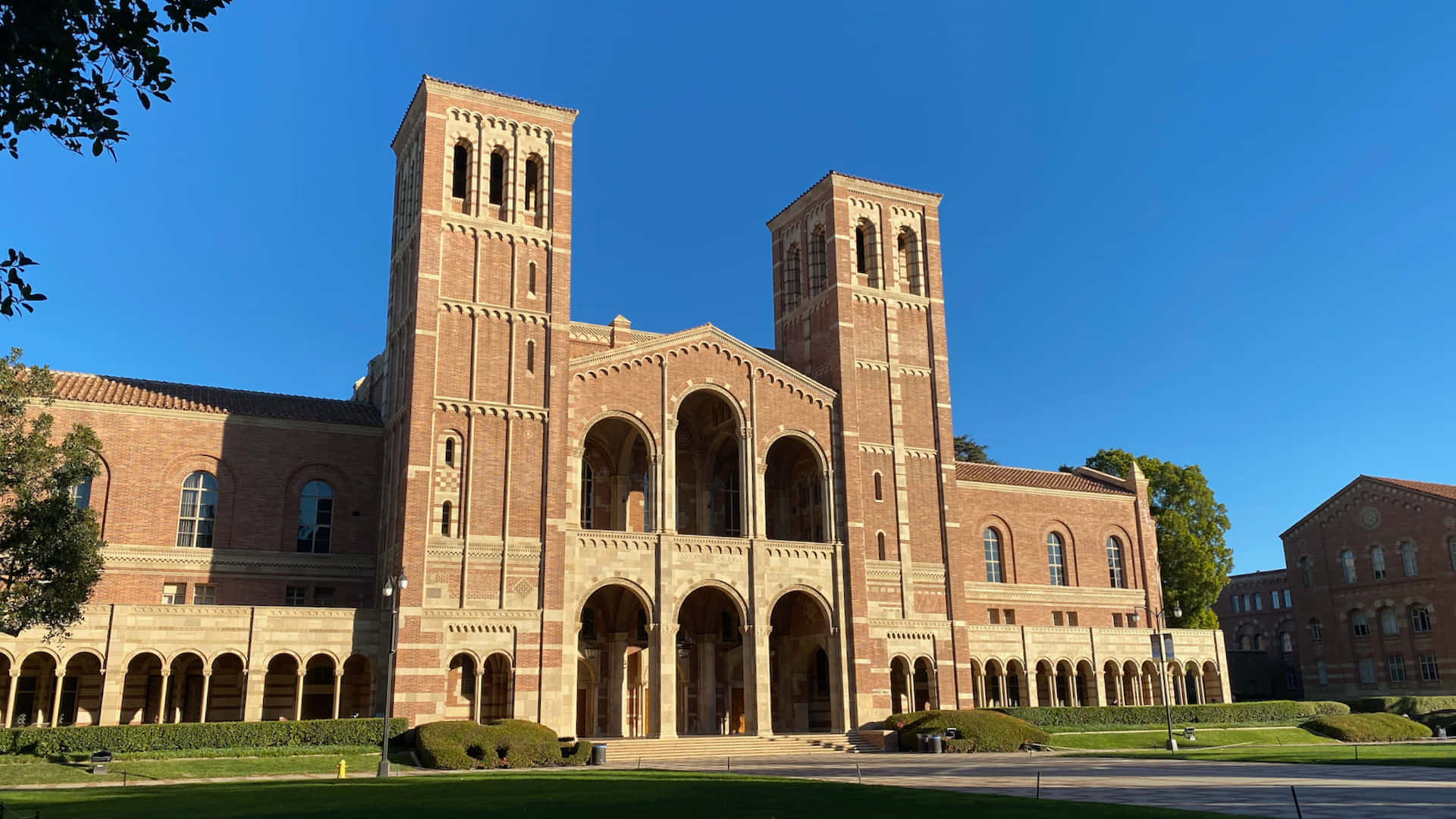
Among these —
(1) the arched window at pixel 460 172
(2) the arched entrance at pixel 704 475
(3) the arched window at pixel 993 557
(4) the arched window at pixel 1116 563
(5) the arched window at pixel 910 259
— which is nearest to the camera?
(1) the arched window at pixel 460 172

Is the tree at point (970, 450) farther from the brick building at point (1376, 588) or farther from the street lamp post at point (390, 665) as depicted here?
the street lamp post at point (390, 665)

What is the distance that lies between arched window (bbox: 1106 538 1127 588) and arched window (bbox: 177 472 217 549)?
45823 mm

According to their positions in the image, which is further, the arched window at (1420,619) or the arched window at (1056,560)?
the arched window at (1420,619)

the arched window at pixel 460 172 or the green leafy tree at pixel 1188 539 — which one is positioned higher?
the arched window at pixel 460 172

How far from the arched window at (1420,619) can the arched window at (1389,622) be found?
933mm

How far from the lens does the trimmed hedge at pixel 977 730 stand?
1662 inches

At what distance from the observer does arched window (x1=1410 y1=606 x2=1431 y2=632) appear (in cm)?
6981

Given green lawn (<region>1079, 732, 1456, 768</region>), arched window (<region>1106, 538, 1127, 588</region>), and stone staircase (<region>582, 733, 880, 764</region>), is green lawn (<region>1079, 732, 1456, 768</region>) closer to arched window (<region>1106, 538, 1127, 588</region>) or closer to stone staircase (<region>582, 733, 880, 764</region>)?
stone staircase (<region>582, 733, 880, 764</region>)

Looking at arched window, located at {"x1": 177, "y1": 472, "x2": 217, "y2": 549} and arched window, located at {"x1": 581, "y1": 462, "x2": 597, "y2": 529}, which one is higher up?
arched window, located at {"x1": 581, "y1": 462, "x2": 597, "y2": 529}

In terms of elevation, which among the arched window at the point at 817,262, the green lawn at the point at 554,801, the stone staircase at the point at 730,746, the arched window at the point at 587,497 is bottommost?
the stone staircase at the point at 730,746

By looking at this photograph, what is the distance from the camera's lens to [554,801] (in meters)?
21.1

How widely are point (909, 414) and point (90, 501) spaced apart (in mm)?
34434

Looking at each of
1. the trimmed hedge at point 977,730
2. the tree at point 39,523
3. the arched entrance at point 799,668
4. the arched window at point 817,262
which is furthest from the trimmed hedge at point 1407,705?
the tree at point 39,523

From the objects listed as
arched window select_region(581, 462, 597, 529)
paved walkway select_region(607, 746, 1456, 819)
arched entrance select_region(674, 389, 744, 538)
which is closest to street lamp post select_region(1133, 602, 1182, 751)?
paved walkway select_region(607, 746, 1456, 819)
